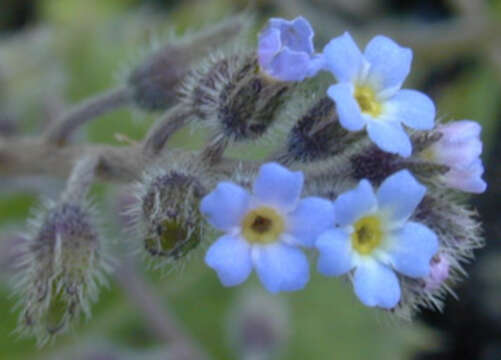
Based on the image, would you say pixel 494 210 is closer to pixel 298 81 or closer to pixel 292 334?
pixel 292 334

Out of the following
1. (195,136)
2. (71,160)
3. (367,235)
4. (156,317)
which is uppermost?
(367,235)

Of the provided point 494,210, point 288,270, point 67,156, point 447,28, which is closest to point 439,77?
point 447,28

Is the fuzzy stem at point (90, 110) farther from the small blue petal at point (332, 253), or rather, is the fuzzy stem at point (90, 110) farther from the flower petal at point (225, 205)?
the small blue petal at point (332, 253)

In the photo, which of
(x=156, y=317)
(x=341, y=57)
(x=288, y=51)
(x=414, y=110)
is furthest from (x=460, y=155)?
(x=156, y=317)

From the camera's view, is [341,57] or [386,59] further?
[386,59]

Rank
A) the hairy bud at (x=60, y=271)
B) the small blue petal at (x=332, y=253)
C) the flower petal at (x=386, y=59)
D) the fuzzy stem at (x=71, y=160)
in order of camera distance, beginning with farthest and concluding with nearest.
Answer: the fuzzy stem at (x=71, y=160)
the hairy bud at (x=60, y=271)
the flower petal at (x=386, y=59)
the small blue petal at (x=332, y=253)

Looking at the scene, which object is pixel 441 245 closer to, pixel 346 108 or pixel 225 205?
pixel 346 108

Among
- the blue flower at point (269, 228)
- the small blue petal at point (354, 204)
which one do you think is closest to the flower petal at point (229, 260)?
the blue flower at point (269, 228)
